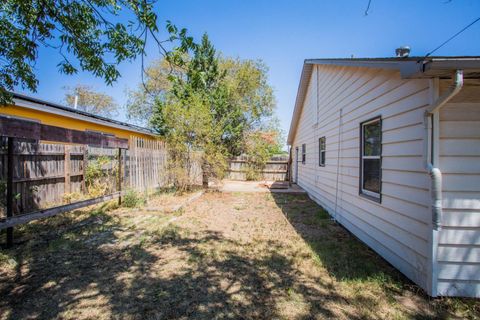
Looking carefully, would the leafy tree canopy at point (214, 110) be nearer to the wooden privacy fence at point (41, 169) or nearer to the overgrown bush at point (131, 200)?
the overgrown bush at point (131, 200)

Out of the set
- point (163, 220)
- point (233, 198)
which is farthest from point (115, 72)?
point (233, 198)

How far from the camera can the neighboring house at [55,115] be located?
687cm

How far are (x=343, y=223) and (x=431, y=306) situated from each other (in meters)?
3.14

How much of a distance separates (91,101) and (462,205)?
36333 millimetres

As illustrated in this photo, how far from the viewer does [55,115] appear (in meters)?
8.34

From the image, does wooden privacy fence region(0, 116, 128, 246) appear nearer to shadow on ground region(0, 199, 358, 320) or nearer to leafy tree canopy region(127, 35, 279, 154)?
shadow on ground region(0, 199, 358, 320)

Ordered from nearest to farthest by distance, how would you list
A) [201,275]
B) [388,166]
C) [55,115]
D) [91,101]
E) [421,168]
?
[421,168] < [201,275] < [388,166] < [55,115] < [91,101]

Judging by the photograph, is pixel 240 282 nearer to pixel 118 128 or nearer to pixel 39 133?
pixel 39 133

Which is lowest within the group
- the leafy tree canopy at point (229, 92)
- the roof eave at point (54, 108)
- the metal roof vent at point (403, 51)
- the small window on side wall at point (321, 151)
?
the small window on side wall at point (321, 151)

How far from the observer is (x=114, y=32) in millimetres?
3742

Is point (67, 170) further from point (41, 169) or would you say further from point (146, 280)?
point (146, 280)

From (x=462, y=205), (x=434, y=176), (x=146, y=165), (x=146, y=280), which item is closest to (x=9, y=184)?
(x=146, y=280)

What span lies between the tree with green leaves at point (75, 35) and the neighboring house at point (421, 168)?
3068 millimetres

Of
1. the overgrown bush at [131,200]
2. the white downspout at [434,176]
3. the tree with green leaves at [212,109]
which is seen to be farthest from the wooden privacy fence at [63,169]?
the white downspout at [434,176]
